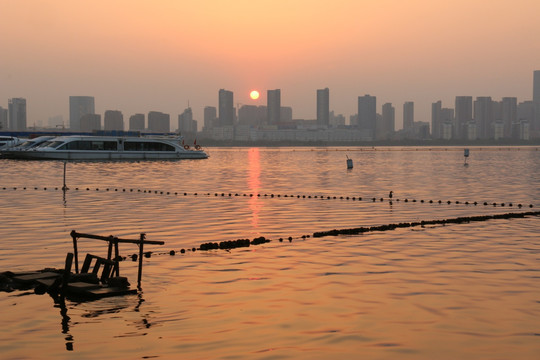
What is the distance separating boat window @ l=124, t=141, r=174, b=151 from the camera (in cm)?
13612

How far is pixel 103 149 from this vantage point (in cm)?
13238

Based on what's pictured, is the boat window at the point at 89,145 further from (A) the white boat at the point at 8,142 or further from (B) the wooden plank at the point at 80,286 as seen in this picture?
(B) the wooden plank at the point at 80,286

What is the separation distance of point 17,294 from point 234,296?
238 inches

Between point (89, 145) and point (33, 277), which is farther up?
point (89, 145)

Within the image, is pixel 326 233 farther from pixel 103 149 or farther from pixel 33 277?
pixel 103 149

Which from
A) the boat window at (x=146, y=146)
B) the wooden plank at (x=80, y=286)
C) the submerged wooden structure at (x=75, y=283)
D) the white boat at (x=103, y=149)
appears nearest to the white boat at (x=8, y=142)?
the white boat at (x=103, y=149)

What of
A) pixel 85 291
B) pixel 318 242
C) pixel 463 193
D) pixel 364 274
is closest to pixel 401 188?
pixel 463 193

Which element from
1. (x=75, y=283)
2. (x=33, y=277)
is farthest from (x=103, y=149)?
(x=75, y=283)

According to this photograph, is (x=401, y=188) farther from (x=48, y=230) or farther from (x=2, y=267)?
(x=2, y=267)

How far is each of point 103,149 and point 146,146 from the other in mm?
9789

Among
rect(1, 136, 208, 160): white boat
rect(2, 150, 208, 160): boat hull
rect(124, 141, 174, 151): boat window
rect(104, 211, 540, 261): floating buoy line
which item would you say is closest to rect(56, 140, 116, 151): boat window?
rect(1, 136, 208, 160): white boat

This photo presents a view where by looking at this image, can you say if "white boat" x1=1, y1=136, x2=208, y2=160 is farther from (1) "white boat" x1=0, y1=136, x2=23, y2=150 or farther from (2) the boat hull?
(1) "white boat" x1=0, y1=136, x2=23, y2=150

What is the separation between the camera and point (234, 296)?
1877 centimetres

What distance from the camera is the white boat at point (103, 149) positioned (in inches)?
5015
